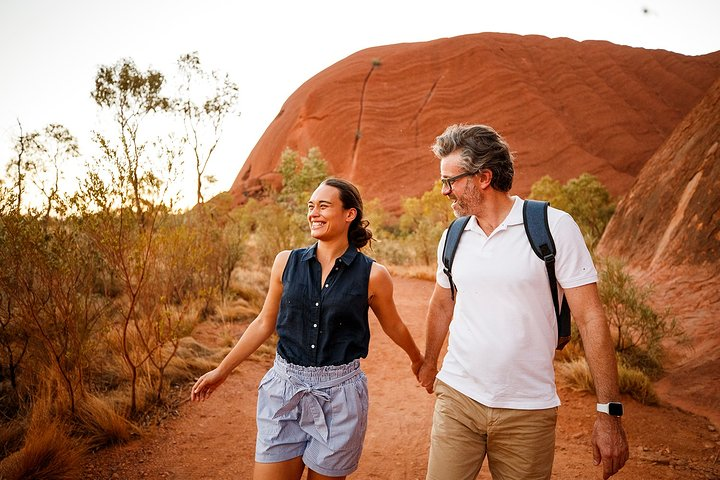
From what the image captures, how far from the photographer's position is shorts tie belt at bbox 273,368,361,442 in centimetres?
211

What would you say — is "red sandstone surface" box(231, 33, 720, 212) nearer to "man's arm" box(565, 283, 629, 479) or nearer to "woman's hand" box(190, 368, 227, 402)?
"woman's hand" box(190, 368, 227, 402)

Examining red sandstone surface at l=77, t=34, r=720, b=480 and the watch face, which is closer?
the watch face

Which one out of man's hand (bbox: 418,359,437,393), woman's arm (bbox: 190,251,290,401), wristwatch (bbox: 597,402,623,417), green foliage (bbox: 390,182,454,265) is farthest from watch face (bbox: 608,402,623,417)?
green foliage (bbox: 390,182,454,265)

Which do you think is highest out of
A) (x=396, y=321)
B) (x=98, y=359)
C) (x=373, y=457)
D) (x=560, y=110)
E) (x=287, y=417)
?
(x=560, y=110)

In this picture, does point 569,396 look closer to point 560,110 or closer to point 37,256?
point 37,256

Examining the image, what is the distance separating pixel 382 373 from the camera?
623 cm

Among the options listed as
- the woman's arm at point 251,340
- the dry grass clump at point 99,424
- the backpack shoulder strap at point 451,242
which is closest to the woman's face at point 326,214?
the woman's arm at point 251,340

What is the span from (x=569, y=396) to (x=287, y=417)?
3919 mm

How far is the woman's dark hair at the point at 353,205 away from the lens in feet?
7.97

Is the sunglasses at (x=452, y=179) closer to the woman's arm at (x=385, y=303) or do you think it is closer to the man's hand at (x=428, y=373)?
the woman's arm at (x=385, y=303)

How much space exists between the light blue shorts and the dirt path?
187 centimetres

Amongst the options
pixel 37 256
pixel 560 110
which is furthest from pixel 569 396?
pixel 560 110

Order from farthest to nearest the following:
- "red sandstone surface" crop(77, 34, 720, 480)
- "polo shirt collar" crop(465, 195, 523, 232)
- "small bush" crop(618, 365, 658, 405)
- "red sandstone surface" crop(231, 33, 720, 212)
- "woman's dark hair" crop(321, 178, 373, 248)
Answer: "red sandstone surface" crop(231, 33, 720, 212), "small bush" crop(618, 365, 658, 405), "red sandstone surface" crop(77, 34, 720, 480), "woman's dark hair" crop(321, 178, 373, 248), "polo shirt collar" crop(465, 195, 523, 232)

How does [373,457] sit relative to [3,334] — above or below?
below
